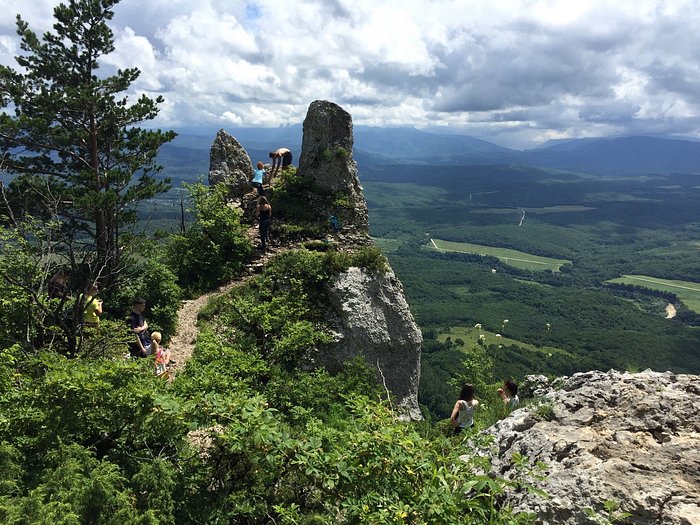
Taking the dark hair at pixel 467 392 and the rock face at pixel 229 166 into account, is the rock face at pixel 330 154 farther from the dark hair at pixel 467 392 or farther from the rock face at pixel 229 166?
the dark hair at pixel 467 392

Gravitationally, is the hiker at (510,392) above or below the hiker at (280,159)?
below

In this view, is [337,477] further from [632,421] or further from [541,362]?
[541,362]

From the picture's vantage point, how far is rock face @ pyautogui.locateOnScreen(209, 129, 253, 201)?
23.2 m

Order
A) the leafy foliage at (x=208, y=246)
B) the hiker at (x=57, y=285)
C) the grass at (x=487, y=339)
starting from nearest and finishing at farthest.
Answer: the hiker at (x=57, y=285), the leafy foliage at (x=208, y=246), the grass at (x=487, y=339)

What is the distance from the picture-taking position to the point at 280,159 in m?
25.5

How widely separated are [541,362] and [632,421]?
3969 inches

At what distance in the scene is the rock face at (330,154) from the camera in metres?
22.5

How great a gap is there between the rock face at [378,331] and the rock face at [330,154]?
18.5ft

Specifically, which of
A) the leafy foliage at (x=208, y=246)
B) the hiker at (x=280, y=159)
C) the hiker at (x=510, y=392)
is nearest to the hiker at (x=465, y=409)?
the hiker at (x=510, y=392)

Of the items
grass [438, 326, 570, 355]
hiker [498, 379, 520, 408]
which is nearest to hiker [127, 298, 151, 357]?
hiker [498, 379, 520, 408]

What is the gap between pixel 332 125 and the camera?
2278cm

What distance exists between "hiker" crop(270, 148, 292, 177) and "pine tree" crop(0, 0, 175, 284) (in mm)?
8369

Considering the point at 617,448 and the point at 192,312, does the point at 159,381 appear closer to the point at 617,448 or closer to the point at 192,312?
the point at 617,448

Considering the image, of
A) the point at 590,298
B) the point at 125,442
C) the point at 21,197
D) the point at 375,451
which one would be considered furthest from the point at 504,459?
the point at 590,298
